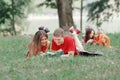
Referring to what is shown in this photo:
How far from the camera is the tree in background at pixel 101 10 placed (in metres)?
29.4

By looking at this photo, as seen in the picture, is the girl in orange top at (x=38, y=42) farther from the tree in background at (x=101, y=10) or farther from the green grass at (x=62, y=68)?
the tree in background at (x=101, y=10)

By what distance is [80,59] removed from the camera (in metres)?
9.48

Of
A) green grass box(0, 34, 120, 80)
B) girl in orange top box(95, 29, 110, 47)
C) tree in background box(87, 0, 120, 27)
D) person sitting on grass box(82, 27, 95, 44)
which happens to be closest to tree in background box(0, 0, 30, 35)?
tree in background box(87, 0, 120, 27)

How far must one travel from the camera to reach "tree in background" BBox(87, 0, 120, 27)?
2936 cm

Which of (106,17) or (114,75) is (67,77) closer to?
(114,75)

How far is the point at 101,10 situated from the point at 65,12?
9.27 meters

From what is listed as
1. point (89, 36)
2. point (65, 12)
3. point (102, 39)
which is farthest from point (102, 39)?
point (65, 12)

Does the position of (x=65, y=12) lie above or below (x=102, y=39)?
above

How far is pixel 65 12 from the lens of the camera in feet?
67.8

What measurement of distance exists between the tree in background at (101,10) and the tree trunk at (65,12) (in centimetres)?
874

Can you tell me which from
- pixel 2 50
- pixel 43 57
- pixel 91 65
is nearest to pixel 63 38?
pixel 43 57

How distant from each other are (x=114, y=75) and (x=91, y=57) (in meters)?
1.90

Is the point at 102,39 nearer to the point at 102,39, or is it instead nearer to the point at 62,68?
the point at 102,39

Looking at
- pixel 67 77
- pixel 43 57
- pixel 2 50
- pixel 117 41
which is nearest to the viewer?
pixel 67 77
